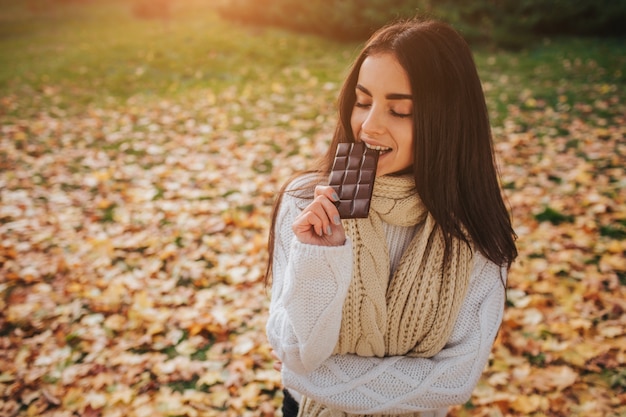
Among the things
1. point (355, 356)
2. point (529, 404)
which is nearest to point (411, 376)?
point (355, 356)


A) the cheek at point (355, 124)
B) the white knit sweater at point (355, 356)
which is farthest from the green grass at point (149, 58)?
the white knit sweater at point (355, 356)

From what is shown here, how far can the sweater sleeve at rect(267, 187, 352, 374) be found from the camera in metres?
1.42

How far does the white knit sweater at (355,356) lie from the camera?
57.4 inches

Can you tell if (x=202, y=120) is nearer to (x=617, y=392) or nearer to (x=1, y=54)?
(x=617, y=392)

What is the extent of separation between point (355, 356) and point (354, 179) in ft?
2.29

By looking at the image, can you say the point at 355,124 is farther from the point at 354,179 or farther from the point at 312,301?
the point at 312,301

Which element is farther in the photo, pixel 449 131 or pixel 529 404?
pixel 529 404

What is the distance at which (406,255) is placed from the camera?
168 centimetres

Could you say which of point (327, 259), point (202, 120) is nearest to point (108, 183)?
point (202, 120)

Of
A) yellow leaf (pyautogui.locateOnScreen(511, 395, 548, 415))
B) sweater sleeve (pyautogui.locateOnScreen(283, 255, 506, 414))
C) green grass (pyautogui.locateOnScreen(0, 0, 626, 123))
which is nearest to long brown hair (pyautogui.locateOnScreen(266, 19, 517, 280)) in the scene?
sweater sleeve (pyautogui.locateOnScreen(283, 255, 506, 414))

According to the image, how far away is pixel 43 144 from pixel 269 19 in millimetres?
9907

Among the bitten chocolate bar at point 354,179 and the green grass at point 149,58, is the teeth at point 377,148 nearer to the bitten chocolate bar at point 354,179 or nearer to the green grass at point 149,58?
Answer: the bitten chocolate bar at point 354,179

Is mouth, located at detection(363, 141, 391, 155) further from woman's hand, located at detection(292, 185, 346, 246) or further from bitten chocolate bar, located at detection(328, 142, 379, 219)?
woman's hand, located at detection(292, 185, 346, 246)

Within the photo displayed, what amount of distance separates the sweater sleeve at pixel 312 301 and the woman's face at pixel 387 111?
0.38 metres
